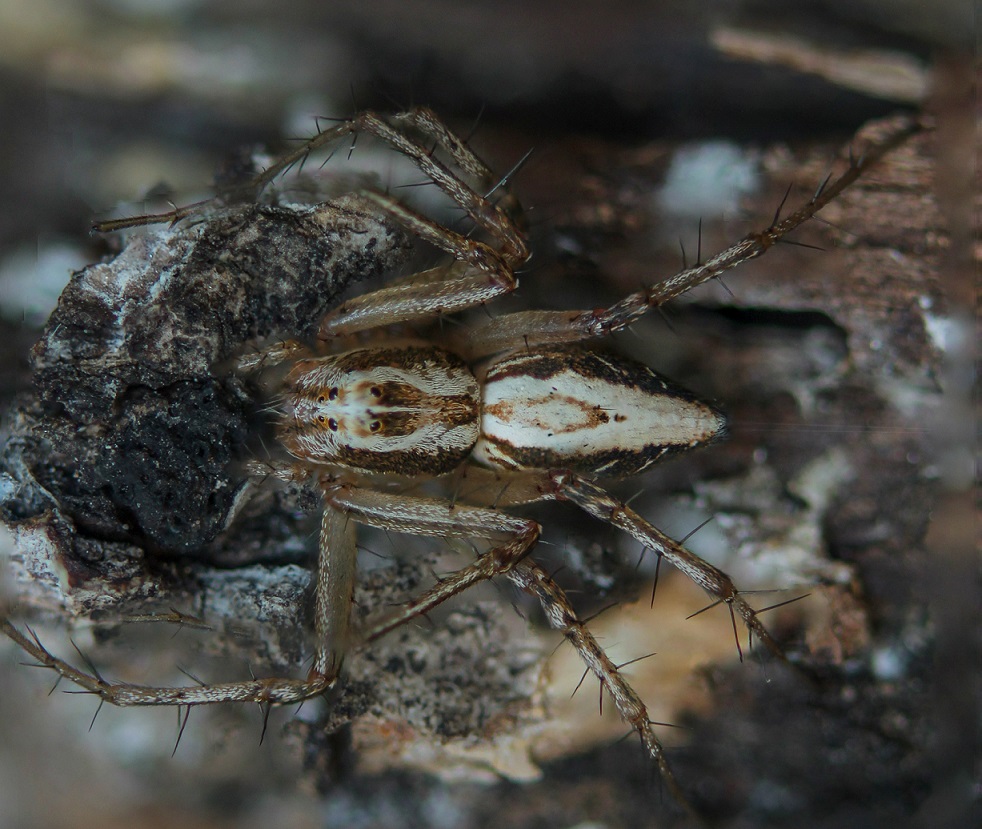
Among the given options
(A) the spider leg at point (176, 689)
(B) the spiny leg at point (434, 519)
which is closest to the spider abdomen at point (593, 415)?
(B) the spiny leg at point (434, 519)

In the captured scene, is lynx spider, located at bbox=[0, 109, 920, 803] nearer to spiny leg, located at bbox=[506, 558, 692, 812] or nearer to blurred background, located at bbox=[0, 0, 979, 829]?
spiny leg, located at bbox=[506, 558, 692, 812]

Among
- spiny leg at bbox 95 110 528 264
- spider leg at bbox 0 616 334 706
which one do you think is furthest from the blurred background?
spider leg at bbox 0 616 334 706

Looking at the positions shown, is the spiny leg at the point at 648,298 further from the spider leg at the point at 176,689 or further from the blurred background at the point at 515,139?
the spider leg at the point at 176,689

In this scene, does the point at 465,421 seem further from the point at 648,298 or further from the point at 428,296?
the point at 648,298

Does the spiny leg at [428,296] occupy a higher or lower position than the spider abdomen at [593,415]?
higher

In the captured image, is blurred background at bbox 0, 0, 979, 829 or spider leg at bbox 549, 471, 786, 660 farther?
blurred background at bbox 0, 0, 979, 829

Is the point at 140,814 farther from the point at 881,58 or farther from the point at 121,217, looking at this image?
the point at 881,58

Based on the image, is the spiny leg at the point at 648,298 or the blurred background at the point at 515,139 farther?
the blurred background at the point at 515,139
